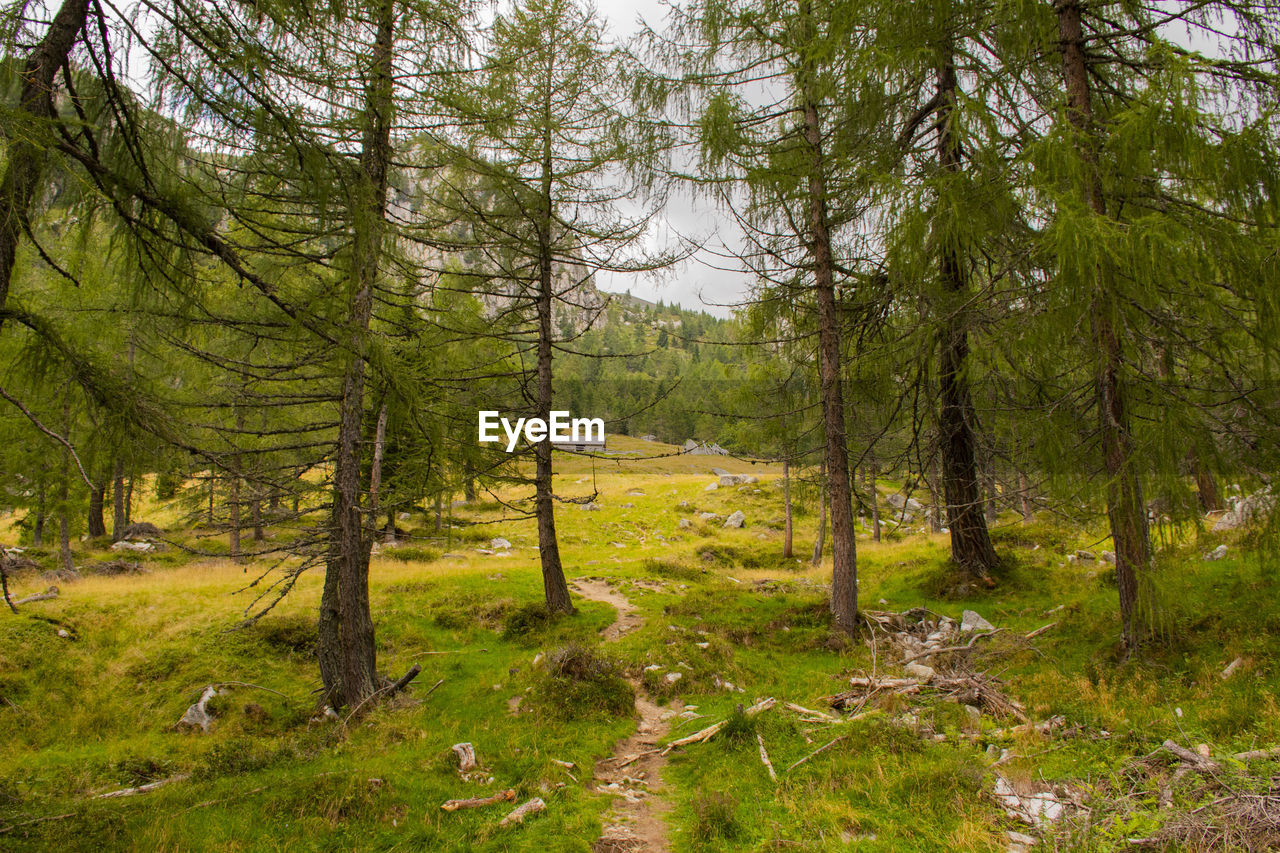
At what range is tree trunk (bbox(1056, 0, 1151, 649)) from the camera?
18.1ft

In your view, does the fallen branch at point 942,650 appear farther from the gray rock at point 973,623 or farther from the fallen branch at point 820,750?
the fallen branch at point 820,750

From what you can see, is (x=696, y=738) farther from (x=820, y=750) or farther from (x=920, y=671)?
(x=920, y=671)

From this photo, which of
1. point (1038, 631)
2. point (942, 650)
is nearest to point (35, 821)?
point (942, 650)

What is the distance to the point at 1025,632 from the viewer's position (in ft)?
27.9

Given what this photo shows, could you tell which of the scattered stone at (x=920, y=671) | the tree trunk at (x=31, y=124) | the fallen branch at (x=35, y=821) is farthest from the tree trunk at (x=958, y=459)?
the fallen branch at (x=35, y=821)

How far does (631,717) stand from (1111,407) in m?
6.62

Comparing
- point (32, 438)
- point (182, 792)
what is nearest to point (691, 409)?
point (182, 792)

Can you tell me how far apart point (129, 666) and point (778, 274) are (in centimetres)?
1369

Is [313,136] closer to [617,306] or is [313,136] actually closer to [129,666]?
[617,306]

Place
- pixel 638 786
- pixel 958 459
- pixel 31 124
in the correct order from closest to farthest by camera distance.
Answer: pixel 31 124, pixel 638 786, pixel 958 459

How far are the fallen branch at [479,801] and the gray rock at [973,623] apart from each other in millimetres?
7434

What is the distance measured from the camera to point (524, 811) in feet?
16.1

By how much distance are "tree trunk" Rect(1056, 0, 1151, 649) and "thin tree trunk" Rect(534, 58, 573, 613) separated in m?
8.41

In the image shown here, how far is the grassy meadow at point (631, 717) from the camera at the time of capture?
431cm
